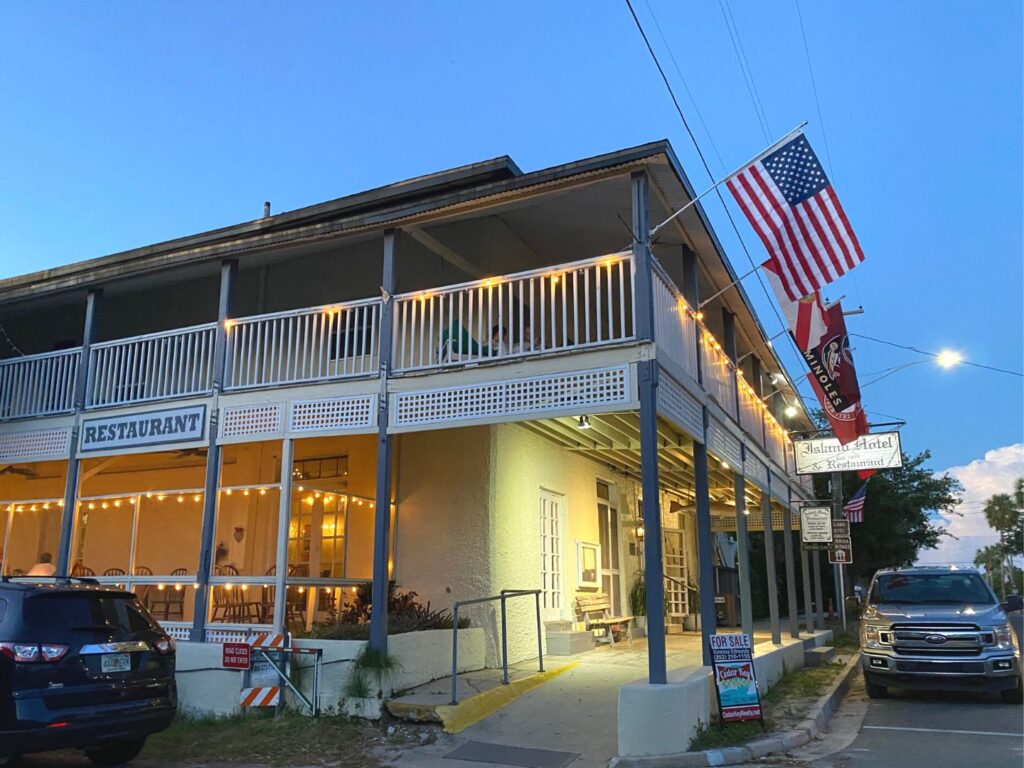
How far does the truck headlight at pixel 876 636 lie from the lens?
10.9 meters

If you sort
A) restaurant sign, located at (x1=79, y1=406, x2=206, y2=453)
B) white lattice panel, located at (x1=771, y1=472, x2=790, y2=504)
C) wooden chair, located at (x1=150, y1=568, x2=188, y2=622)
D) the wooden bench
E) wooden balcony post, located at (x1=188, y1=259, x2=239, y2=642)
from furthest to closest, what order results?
1. white lattice panel, located at (x1=771, y1=472, x2=790, y2=504)
2. the wooden bench
3. wooden chair, located at (x1=150, y1=568, x2=188, y2=622)
4. restaurant sign, located at (x1=79, y1=406, x2=206, y2=453)
5. wooden balcony post, located at (x1=188, y1=259, x2=239, y2=642)

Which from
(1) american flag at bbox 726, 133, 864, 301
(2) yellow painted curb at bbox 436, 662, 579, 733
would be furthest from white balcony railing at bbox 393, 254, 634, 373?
(2) yellow painted curb at bbox 436, 662, 579, 733

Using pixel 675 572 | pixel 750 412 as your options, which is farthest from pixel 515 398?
pixel 675 572

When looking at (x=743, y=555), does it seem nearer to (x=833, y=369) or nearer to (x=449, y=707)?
(x=833, y=369)

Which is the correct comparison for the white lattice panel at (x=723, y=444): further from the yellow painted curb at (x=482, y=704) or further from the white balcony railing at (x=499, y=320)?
the yellow painted curb at (x=482, y=704)

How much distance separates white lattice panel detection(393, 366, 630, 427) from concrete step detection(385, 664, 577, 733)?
10.1 ft

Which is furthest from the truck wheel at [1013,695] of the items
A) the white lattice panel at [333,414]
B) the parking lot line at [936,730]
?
the white lattice panel at [333,414]

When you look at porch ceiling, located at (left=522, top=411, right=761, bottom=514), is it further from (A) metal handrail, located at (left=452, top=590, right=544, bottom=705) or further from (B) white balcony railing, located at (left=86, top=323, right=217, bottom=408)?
(B) white balcony railing, located at (left=86, top=323, right=217, bottom=408)

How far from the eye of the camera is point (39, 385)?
12.7 m

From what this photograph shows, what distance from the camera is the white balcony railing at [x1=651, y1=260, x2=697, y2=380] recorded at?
8.97 metres

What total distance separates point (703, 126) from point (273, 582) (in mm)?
9494

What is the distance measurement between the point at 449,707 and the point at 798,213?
6.51 m

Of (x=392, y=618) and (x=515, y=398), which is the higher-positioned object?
(x=515, y=398)

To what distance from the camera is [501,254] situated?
1287cm
